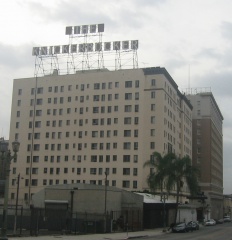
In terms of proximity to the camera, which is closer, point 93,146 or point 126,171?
point 126,171

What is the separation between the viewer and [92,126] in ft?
344

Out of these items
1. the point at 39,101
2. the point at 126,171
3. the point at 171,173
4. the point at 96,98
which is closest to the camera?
the point at 171,173

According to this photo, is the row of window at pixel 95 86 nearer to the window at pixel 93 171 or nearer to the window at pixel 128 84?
the window at pixel 128 84

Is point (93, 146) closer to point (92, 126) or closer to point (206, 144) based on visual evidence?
point (92, 126)

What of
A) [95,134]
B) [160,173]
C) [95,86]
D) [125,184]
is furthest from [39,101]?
[160,173]

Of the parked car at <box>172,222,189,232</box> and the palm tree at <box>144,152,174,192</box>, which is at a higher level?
the palm tree at <box>144,152,174,192</box>

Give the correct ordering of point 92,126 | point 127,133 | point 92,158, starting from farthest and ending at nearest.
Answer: point 92,126 < point 92,158 < point 127,133

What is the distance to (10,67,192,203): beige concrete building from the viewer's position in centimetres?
10019

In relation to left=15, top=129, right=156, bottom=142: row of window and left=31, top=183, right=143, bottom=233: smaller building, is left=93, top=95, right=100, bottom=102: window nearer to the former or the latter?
left=15, top=129, right=156, bottom=142: row of window

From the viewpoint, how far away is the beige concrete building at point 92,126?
100188 mm

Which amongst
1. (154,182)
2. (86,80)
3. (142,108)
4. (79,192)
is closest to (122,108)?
(142,108)

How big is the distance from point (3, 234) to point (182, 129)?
100332mm

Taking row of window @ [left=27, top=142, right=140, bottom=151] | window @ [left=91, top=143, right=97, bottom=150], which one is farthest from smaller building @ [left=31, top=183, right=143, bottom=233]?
window @ [left=91, top=143, right=97, bottom=150]

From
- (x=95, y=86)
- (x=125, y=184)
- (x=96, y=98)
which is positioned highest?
(x=95, y=86)
